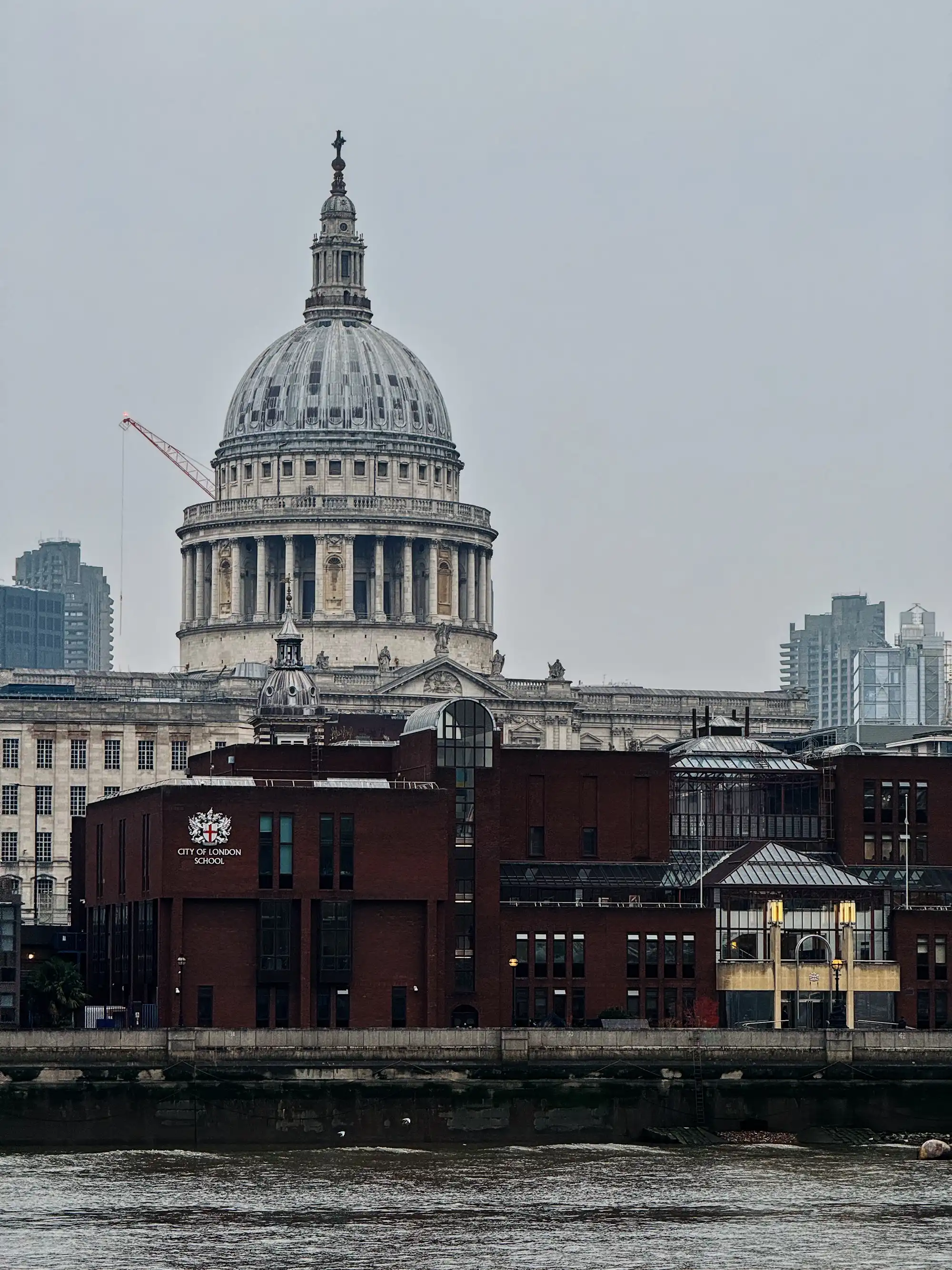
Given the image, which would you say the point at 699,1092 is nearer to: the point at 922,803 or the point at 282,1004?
the point at 282,1004

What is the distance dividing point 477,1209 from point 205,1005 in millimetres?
45111

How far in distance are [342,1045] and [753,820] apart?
50021mm

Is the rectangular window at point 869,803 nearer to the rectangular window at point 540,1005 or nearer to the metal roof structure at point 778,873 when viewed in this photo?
the metal roof structure at point 778,873

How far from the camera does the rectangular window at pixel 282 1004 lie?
172 metres

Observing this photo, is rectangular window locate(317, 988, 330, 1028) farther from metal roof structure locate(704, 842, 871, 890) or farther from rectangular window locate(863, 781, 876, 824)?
rectangular window locate(863, 781, 876, 824)

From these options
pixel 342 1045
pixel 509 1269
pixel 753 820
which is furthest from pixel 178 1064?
pixel 753 820

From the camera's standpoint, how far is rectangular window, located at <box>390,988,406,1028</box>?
173375 mm

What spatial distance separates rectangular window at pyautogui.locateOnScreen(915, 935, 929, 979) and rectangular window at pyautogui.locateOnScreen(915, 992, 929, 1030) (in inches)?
34.7

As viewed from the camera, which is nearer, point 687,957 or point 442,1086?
point 442,1086

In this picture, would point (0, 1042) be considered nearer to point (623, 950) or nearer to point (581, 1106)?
point (581, 1106)

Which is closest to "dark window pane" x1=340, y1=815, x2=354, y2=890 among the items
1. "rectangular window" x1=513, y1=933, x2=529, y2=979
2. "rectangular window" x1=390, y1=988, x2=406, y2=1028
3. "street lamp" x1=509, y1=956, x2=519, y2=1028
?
"rectangular window" x1=390, y1=988, x2=406, y2=1028

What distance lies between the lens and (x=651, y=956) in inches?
7032

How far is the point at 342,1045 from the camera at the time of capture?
152000mm

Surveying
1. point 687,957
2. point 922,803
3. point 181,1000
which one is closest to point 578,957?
point 687,957
